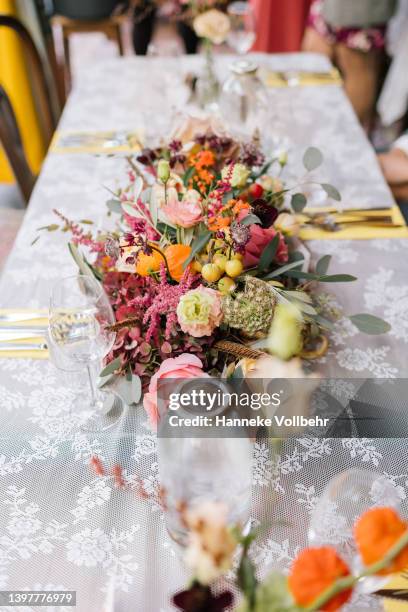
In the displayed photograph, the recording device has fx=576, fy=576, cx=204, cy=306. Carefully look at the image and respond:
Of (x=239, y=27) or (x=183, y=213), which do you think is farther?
(x=239, y=27)

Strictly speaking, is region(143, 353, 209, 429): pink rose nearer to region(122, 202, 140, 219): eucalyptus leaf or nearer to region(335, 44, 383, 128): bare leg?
region(122, 202, 140, 219): eucalyptus leaf

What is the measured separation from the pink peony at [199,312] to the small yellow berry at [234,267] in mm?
63

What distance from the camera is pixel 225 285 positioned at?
0.90m

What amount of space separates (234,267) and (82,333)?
0.86 ft

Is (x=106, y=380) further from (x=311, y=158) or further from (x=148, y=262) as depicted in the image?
(x=311, y=158)

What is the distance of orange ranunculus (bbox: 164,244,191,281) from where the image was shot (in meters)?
0.91

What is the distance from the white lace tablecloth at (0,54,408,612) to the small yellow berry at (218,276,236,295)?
24 centimetres

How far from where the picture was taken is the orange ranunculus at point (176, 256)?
3.00ft

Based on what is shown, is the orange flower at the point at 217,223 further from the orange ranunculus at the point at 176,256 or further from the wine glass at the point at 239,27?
the wine glass at the point at 239,27

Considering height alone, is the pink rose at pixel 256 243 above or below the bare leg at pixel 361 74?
below

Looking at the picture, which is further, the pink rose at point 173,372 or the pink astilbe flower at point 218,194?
the pink astilbe flower at point 218,194

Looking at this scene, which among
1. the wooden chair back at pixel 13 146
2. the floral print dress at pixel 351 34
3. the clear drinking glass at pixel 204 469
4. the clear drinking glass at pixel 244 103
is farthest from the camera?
the floral print dress at pixel 351 34

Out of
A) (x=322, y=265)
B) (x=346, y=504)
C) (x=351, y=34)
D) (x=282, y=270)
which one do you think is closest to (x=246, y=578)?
(x=346, y=504)

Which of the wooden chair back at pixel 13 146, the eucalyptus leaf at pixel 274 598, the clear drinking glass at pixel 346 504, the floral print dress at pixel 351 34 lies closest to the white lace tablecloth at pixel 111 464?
the clear drinking glass at pixel 346 504
